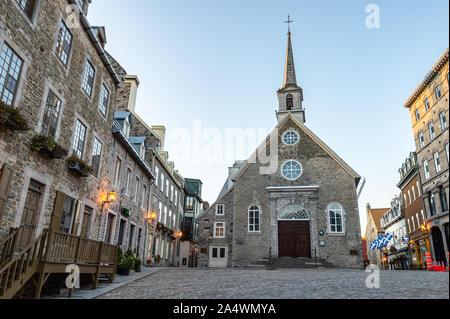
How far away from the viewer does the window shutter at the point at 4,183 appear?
314 inches

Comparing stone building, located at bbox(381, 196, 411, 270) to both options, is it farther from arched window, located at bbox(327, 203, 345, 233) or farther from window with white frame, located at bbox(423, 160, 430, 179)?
window with white frame, located at bbox(423, 160, 430, 179)

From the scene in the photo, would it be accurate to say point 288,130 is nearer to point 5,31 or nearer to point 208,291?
point 208,291

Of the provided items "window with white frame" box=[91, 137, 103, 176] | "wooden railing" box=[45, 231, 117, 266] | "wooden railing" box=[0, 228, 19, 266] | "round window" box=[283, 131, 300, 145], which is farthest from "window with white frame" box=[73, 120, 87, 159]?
"round window" box=[283, 131, 300, 145]

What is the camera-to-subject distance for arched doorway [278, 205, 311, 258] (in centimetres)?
2617

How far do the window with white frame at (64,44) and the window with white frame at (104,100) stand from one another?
3307 mm

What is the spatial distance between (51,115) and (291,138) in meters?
22.0

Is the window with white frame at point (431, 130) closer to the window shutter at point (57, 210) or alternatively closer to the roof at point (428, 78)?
the roof at point (428, 78)

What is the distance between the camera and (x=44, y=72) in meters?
10.1

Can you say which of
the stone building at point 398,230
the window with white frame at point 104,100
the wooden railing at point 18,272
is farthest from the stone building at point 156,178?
the stone building at point 398,230

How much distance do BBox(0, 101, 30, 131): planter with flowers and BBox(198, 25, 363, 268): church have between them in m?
21.3

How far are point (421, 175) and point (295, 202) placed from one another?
964 inches

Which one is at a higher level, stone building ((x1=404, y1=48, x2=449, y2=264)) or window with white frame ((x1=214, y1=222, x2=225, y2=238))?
window with white frame ((x1=214, y1=222, x2=225, y2=238))

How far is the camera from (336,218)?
86.3ft

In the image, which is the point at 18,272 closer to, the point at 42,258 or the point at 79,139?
the point at 42,258
